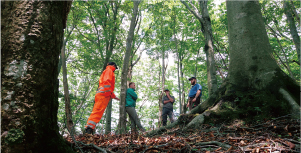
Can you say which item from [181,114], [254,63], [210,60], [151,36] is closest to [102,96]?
[181,114]

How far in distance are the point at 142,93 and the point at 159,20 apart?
40.3 feet

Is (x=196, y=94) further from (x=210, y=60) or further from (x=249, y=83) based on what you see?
(x=249, y=83)

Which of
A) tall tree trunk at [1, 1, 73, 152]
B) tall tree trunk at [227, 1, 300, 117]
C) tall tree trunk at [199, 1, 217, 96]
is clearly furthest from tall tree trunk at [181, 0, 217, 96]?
tall tree trunk at [1, 1, 73, 152]

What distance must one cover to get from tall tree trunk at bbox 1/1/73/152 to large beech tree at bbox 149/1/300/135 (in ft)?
8.90

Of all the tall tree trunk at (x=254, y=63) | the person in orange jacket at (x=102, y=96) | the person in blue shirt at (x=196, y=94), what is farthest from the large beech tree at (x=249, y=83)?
the person in blue shirt at (x=196, y=94)

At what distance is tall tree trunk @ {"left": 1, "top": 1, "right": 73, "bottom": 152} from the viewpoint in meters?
1.34

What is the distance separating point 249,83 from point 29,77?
4.01m

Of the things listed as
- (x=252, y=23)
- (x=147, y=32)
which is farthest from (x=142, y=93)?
(x=252, y=23)

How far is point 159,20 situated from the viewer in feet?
47.9

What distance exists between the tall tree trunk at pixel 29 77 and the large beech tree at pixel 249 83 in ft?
8.90

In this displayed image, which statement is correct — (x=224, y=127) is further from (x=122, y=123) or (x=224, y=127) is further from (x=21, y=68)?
(x=122, y=123)

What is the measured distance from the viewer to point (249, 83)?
3.75 m

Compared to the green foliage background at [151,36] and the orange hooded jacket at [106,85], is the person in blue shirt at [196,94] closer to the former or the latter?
the green foliage background at [151,36]

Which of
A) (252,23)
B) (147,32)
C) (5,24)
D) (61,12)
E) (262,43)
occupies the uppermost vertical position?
(147,32)
